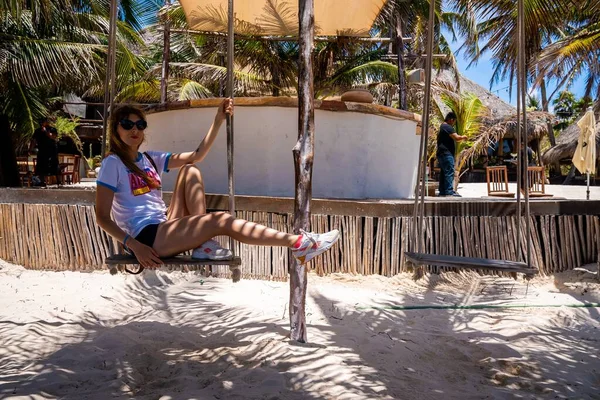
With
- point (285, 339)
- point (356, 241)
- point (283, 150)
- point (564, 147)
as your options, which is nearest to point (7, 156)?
point (283, 150)

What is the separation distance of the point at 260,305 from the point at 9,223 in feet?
11.1

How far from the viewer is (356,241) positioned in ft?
20.1

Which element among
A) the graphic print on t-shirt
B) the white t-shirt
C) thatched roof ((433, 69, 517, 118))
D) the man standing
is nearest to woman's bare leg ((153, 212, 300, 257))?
the white t-shirt

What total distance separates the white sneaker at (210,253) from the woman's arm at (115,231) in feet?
0.78

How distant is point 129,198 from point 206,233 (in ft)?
1.86

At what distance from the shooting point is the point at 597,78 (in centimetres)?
1989

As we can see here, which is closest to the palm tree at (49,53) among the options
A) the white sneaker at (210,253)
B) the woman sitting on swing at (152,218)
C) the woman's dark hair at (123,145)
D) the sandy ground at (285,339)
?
the sandy ground at (285,339)

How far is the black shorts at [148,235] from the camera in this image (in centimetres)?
354

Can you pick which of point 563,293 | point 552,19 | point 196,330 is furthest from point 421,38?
point 196,330

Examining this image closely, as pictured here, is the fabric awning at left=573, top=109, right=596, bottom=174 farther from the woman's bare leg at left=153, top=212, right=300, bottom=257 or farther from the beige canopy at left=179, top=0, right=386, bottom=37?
the woman's bare leg at left=153, top=212, right=300, bottom=257

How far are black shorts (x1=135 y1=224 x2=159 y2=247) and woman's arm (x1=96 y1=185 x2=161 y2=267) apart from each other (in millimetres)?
104

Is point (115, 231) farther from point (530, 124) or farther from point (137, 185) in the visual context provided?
point (530, 124)

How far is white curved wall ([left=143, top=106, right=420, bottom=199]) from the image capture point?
7.17 metres

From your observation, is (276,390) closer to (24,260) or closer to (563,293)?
(563,293)
